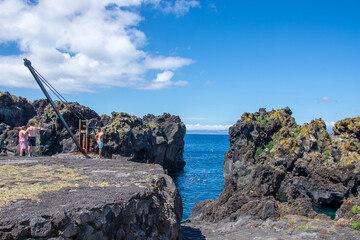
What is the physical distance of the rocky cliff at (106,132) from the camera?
35781 mm

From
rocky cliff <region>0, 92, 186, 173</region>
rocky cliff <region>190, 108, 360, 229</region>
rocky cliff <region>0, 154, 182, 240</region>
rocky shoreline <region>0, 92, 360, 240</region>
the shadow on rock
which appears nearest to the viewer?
rocky cliff <region>0, 154, 182, 240</region>

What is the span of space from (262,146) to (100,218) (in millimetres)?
25274

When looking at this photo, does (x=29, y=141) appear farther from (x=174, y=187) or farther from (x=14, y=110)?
(x=14, y=110)

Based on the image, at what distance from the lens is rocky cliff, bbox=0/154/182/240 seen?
572 cm

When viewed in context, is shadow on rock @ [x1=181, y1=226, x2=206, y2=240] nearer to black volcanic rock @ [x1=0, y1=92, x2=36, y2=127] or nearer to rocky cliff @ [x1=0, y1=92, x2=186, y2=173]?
rocky cliff @ [x1=0, y1=92, x2=186, y2=173]

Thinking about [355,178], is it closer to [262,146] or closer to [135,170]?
[262,146]

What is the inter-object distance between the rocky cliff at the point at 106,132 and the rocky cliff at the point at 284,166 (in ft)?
39.3

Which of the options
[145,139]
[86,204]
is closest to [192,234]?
[86,204]

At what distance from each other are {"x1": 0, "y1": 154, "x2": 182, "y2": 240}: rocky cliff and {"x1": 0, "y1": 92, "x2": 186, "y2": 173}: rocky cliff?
15115 mm

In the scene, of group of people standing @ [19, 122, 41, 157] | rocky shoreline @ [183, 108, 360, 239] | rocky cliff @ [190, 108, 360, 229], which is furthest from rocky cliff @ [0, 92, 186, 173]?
rocky shoreline @ [183, 108, 360, 239]

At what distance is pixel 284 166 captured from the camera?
87.6ft

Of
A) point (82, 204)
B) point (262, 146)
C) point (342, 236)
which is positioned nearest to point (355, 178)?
point (262, 146)

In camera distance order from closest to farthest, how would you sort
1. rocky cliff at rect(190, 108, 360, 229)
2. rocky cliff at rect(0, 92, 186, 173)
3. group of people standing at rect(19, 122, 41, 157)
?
1. group of people standing at rect(19, 122, 41, 157)
2. rocky cliff at rect(190, 108, 360, 229)
3. rocky cliff at rect(0, 92, 186, 173)

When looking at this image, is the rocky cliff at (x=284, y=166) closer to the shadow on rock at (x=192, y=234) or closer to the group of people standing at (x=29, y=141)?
the shadow on rock at (x=192, y=234)
